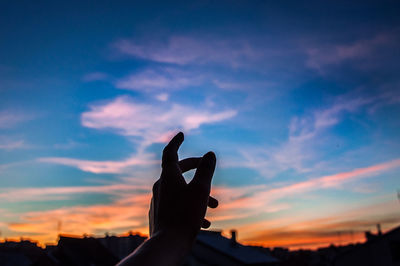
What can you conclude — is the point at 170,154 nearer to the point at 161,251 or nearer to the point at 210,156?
the point at 210,156

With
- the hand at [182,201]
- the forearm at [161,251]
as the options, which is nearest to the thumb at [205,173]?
the hand at [182,201]

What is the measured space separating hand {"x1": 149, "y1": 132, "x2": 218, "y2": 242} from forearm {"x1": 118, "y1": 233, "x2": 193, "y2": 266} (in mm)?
25

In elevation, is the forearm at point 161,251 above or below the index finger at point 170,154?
below

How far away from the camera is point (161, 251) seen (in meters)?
1.31

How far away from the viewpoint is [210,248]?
3662cm

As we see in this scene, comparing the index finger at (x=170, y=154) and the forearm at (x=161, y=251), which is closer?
the forearm at (x=161, y=251)

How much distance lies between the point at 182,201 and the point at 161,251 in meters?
0.27

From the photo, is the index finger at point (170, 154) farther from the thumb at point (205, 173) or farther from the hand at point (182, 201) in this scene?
the thumb at point (205, 173)

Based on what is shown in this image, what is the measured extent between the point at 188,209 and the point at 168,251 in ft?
0.76

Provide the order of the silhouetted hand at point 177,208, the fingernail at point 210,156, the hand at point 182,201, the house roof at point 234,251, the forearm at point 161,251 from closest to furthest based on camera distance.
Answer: the forearm at point 161,251 → the silhouetted hand at point 177,208 → the hand at point 182,201 → the fingernail at point 210,156 → the house roof at point 234,251

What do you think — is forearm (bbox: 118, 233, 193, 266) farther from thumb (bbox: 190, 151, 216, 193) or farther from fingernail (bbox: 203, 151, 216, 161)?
fingernail (bbox: 203, 151, 216, 161)

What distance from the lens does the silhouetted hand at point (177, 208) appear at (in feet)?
4.50

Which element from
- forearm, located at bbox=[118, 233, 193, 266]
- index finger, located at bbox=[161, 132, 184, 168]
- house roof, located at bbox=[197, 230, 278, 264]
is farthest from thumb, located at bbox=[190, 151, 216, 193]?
house roof, located at bbox=[197, 230, 278, 264]

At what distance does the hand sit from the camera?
4.83 ft
